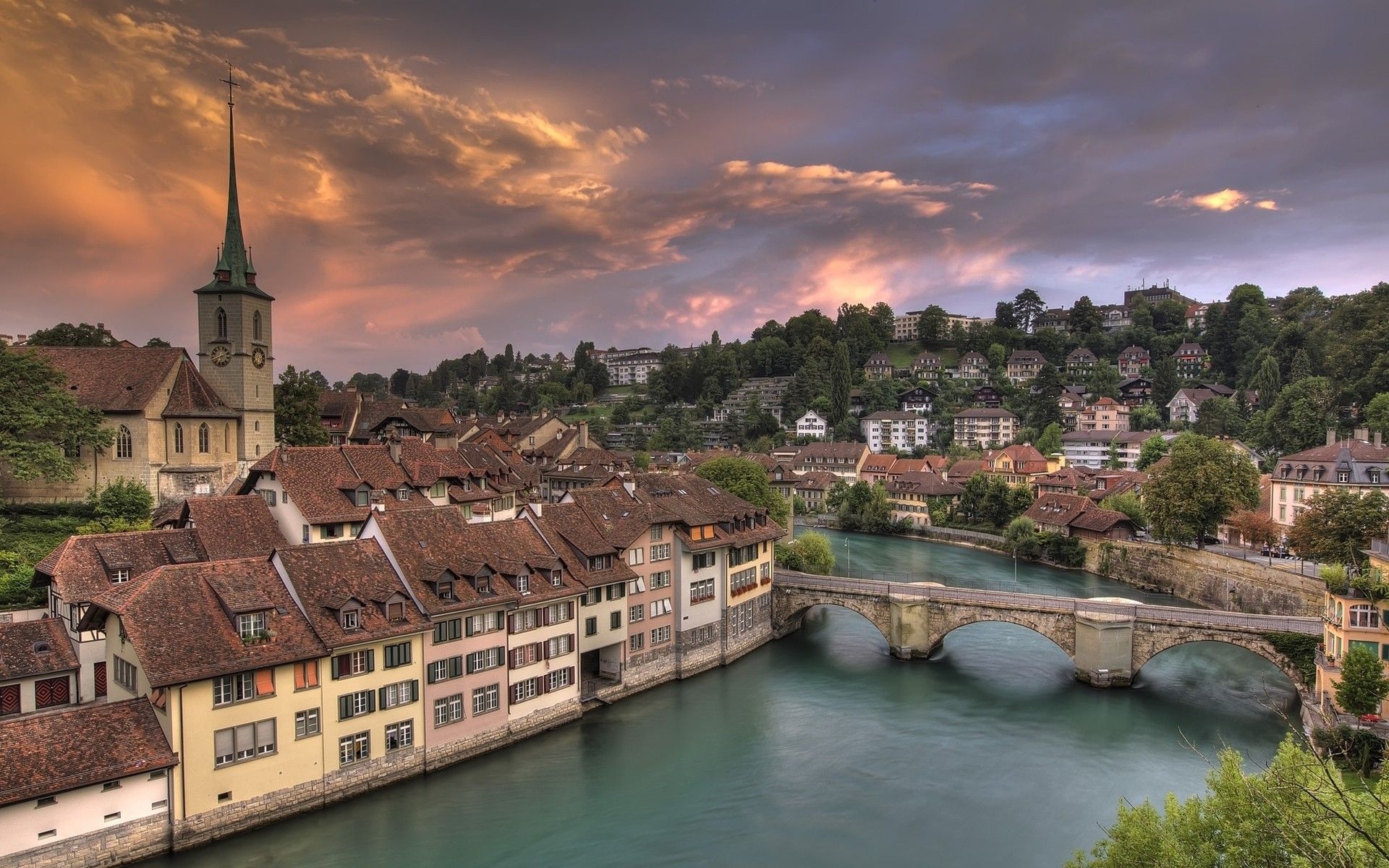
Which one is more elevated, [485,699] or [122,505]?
[122,505]

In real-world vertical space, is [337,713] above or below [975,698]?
above

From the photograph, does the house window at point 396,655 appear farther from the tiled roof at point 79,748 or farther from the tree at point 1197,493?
the tree at point 1197,493

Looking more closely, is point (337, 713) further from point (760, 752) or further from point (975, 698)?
point (975, 698)

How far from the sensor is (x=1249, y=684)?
1487 inches

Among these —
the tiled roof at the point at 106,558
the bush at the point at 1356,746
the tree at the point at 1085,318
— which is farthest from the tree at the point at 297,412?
the tree at the point at 1085,318

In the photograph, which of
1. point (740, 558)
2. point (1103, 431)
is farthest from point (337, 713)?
point (1103, 431)

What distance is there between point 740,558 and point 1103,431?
82.7 m

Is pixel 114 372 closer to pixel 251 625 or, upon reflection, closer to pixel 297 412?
pixel 297 412

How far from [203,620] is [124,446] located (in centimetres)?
2108

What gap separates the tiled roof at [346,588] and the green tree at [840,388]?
103396 millimetres

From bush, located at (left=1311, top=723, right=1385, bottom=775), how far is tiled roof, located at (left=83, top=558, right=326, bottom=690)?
30371mm

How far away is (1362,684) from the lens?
2652 cm

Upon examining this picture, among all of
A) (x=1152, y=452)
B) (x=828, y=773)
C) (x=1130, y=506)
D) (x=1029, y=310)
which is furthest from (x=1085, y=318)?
(x=828, y=773)

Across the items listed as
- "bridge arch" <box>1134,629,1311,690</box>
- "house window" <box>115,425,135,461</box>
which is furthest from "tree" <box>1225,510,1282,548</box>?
"house window" <box>115,425,135,461</box>
